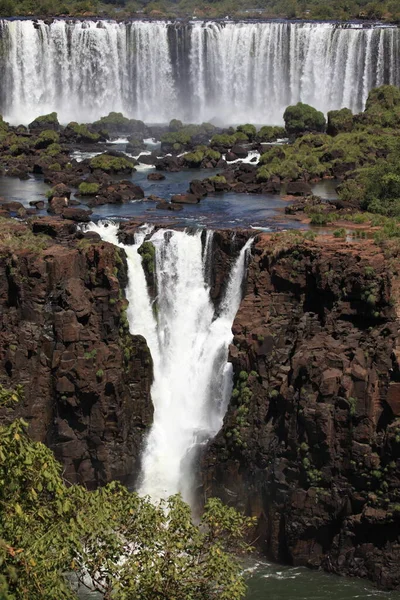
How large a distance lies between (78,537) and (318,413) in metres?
12.4

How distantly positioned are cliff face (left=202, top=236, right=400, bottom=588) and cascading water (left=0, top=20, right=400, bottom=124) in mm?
39005

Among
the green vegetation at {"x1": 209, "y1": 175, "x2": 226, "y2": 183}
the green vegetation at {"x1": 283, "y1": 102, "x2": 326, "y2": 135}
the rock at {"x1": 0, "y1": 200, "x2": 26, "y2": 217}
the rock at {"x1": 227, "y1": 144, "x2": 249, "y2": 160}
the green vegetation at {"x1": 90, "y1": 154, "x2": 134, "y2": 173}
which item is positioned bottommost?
the rock at {"x1": 0, "y1": 200, "x2": 26, "y2": 217}

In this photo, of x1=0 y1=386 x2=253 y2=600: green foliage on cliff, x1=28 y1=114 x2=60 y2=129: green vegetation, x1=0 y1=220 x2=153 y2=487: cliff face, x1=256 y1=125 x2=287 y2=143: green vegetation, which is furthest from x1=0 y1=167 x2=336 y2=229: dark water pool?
x1=0 y1=386 x2=253 y2=600: green foliage on cliff

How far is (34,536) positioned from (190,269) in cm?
1843

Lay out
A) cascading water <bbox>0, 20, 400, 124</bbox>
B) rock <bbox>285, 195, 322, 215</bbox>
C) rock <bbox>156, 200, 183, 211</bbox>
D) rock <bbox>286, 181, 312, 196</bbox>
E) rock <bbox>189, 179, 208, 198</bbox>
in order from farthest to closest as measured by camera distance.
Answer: cascading water <bbox>0, 20, 400, 124</bbox>, rock <bbox>286, 181, 312, 196</bbox>, rock <bbox>189, 179, 208, 198</bbox>, rock <bbox>156, 200, 183, 211</bbox>, rock <bbox>285, 195, 322, 215</bbox>

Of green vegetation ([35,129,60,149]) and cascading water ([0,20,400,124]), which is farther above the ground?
cascading water ([0,20,400,124])

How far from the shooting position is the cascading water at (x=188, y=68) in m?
66.4

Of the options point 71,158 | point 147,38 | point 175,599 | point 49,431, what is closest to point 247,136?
point 71,158

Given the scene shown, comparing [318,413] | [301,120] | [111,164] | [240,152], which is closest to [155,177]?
[111,164]

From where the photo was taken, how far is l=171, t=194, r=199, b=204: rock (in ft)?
132

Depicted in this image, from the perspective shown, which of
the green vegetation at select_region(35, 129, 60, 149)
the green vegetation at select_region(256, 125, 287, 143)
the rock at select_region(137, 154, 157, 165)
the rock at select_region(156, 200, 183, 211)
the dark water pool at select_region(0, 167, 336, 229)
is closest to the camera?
the dark water pool at select_region(0, 167, 336, 229)

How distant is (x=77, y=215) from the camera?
3600 cm

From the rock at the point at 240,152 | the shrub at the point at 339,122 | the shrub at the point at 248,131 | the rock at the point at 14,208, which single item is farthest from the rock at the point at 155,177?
the shrub at the point at 339,122

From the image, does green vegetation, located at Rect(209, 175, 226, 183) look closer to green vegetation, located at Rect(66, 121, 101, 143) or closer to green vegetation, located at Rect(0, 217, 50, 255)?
green vegetation, located at Rect(0, 217, 50, 255)
